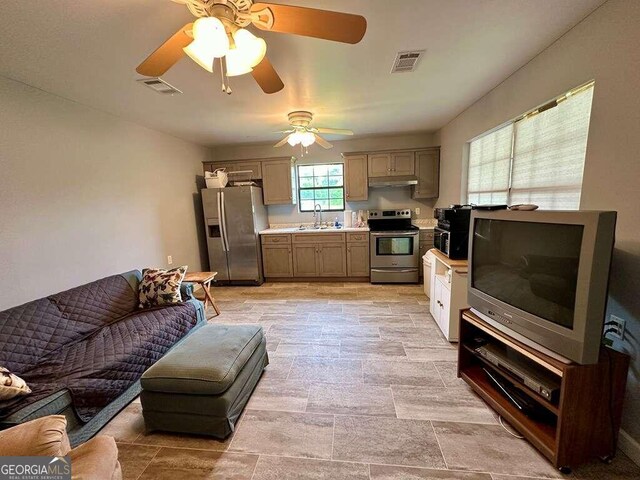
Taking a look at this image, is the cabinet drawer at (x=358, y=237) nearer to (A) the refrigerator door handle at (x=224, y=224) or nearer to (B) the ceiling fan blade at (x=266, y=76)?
(A) the refrigerator door handle at (x=224, y=224)

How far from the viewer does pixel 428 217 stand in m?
4.79

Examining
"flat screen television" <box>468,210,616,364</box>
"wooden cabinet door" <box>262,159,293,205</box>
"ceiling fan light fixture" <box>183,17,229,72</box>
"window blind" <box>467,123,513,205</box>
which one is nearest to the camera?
"ceiling fan light fixture" <box>183,17,229,72</box>

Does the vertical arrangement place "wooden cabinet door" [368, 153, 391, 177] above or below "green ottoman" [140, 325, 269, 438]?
above

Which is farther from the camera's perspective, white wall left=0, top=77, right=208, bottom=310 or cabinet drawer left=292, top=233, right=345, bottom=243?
cabinet drawer left=292, top=233, right=345, bottom=243

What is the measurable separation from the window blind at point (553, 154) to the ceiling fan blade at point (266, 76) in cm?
198

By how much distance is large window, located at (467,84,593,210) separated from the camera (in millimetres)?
1768

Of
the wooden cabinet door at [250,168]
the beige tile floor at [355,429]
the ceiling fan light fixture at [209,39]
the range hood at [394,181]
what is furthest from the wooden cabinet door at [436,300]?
the wooden cabinet door at [250,168]

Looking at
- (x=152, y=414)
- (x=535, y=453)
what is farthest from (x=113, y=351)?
(x=535, y=453)

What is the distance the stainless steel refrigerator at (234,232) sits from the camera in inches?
173

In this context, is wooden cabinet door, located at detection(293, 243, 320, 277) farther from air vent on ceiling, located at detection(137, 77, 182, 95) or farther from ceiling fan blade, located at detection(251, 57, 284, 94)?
ceiling fan blade, located at detection(251, 57, 284, 94)

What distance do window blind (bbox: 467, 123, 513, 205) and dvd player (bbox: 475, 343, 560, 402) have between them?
1600 mm

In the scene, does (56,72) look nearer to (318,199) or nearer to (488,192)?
(318,199)

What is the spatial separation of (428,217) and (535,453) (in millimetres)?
3784

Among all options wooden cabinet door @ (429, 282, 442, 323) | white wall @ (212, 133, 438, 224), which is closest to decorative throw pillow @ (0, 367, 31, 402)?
wooden cabinet door @ (429, 282, 442, 323)
